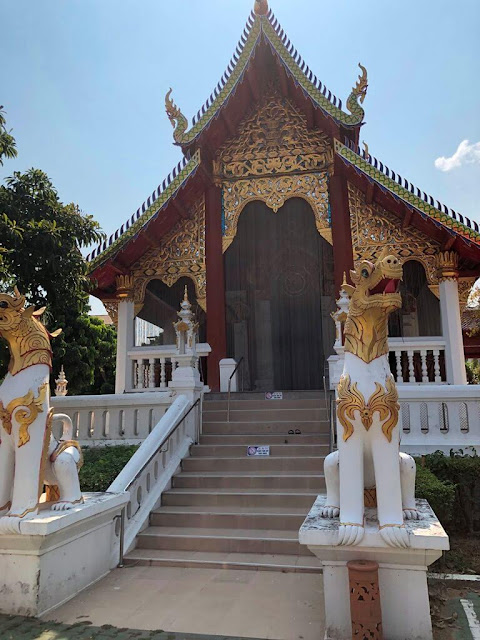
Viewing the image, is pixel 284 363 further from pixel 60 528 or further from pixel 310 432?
pixel 60 528

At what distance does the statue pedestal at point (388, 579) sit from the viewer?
2938mm

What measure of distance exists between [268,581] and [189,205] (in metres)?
7.69

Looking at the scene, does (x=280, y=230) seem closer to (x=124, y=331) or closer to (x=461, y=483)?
(x=124, y=331)

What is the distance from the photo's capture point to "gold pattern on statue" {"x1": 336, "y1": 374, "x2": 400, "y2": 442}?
3.09 m

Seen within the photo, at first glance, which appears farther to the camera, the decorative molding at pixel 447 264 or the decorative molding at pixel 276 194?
the decorative molding at pixel 276 194

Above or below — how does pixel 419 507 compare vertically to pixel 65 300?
below

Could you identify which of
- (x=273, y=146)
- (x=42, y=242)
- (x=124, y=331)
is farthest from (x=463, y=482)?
(x=273, y=146)

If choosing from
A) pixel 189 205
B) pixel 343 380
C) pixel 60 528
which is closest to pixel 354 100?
pixel 189 205

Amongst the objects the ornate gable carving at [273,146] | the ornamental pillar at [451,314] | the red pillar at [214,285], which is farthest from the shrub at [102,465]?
the ornate gable carving at [273,146]

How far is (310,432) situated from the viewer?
677 cm

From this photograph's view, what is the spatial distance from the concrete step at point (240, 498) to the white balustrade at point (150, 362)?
3.90 meters

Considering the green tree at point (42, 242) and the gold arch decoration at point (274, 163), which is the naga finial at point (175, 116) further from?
the green tree at point (42, 242)

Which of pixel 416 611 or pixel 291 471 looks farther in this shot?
pixel 291 471

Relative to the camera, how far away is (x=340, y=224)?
9.65m
